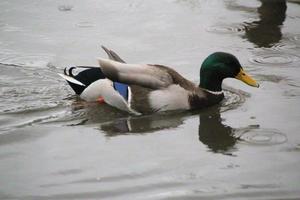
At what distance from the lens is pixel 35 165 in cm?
527

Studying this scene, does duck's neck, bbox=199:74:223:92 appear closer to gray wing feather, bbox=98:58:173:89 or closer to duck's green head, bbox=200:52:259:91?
duck's green head, bbox=200:52:259:91

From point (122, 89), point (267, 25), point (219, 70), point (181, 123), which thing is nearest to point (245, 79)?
point (219, 70)

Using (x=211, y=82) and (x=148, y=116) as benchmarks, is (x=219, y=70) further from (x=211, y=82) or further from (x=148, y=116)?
(x=148, y=116)

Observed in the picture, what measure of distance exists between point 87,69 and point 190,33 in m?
2.63

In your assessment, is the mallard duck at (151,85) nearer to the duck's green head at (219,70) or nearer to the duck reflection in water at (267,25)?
the duck's green head at (219,70)

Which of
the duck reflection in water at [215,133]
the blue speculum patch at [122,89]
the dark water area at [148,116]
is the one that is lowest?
the duck reflection in water at [215,133]

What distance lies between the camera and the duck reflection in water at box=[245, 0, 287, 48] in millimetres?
9000

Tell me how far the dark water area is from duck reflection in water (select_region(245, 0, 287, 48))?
0.05 feet

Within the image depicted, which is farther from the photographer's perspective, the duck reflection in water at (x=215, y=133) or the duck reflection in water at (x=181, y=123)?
the duck reflection in water at (x=181, y=123)

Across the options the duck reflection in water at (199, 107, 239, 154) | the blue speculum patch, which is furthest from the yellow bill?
the blue speculum patch

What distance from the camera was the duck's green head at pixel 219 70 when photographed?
22.4ft

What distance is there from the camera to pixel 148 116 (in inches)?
256

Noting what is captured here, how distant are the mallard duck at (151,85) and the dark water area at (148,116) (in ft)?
0.36

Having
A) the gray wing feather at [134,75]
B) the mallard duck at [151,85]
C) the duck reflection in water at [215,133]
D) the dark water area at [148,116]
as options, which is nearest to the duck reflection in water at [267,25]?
the dark water area at [148,116]
